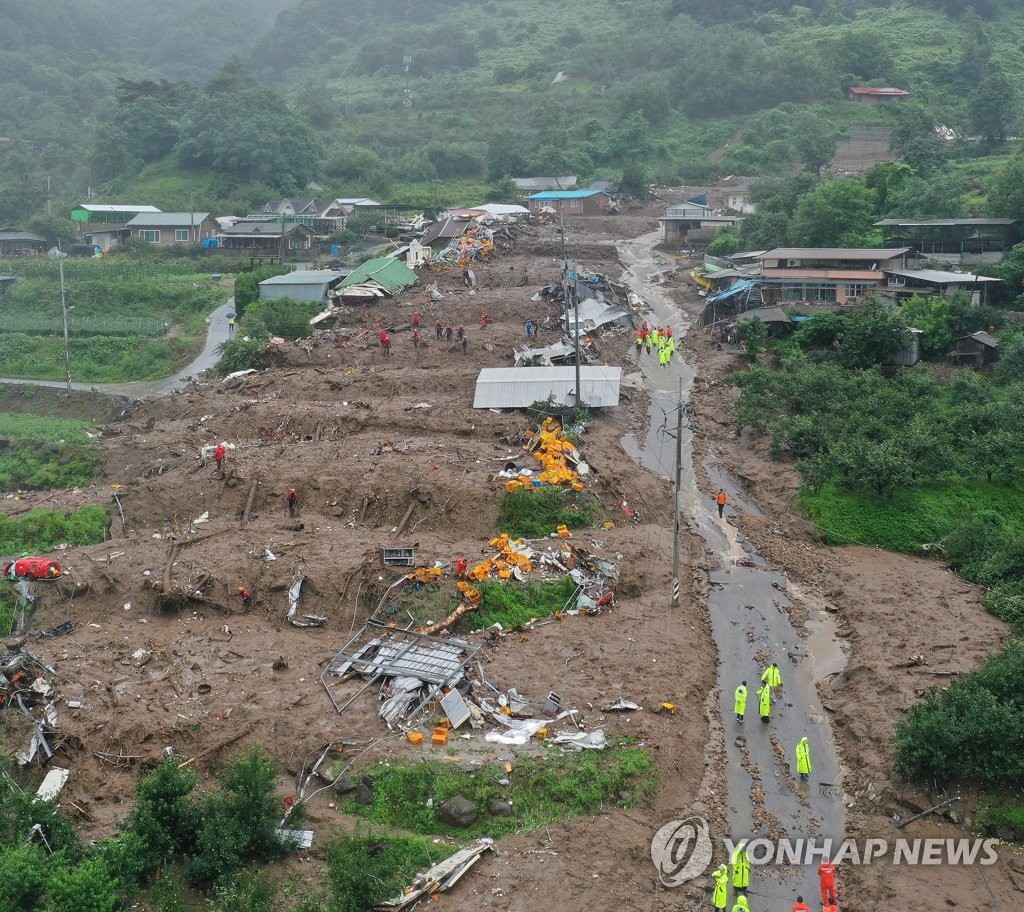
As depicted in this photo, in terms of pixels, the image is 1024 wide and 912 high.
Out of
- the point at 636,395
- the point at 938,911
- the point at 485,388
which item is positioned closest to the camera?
the point at 938,911

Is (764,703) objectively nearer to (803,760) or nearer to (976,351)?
(803,760)

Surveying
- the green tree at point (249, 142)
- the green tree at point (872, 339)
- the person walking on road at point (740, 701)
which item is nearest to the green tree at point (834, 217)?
the green tree at point (872, 339)

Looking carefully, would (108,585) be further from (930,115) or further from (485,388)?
(930,115)

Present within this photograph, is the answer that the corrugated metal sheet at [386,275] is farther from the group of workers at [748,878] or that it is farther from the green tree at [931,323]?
the group of workers at [748,878]

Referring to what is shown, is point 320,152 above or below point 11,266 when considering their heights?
above

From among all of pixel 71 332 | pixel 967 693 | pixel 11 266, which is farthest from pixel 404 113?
pixel 967 693

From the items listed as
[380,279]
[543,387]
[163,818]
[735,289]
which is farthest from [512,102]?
[163,818]
